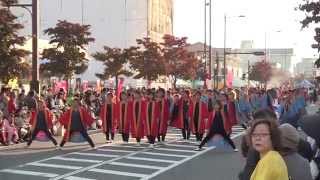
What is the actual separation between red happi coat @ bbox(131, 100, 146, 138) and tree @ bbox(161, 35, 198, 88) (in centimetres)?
3016

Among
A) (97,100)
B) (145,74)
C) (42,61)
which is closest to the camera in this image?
(97,100)

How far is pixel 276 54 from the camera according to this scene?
6836 inches

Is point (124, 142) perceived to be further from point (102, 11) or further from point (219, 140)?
point (102, 11)

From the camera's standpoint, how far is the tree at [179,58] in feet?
161

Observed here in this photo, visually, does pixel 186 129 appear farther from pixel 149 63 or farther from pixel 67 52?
pixel 149 63

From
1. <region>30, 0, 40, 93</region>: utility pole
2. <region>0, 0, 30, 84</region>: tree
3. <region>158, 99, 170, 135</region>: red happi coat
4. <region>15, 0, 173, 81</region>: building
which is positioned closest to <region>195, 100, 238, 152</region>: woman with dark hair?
<region>158, 99, 170, 135</region>: red happi coat

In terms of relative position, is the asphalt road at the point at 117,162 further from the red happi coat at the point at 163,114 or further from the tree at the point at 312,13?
the tree at the point at 312,13

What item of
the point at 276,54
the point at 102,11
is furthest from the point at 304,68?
the point at 102,11

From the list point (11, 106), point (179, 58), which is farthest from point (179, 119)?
point (179, 58)

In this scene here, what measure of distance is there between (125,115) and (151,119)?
32.8 inches

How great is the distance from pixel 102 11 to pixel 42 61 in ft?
166

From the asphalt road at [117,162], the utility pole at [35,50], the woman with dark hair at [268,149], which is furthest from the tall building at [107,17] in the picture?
the woman with dark hair at [268,149]

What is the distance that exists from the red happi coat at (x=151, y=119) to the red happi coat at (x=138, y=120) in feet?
0.29

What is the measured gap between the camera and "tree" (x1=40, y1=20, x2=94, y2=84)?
30406mm
